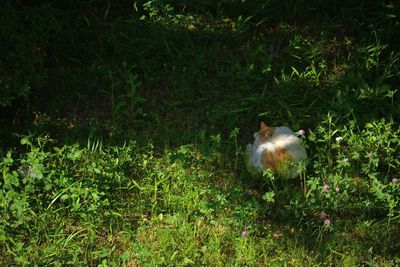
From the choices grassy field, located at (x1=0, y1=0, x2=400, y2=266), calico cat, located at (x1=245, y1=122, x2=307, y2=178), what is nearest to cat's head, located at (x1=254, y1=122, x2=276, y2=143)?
calico cat, located at (x1=245, y1=122, x2=307, y2=178)

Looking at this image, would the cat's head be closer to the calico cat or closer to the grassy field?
the calico cat

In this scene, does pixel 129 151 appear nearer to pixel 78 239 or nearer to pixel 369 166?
pixel 78 239

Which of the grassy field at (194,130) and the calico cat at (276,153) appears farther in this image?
the calico cat at (276,153)

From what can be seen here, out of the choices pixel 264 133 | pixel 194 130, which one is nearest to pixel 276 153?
pixel 264 133

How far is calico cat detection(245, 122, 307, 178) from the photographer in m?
3.96

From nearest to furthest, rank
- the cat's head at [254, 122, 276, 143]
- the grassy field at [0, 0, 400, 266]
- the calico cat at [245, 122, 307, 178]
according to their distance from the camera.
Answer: the grassy field at [0, 0, 400, 266]
the calico cat at [245, 122, 307, 178]
the cat's head at [254, 122, 276, 143]

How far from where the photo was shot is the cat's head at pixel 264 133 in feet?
13.4

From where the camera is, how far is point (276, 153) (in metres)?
3.96

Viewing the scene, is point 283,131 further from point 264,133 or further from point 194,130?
point 194,130

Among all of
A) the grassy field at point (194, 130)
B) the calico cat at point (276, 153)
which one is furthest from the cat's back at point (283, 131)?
the grassy field at point (194, 130)

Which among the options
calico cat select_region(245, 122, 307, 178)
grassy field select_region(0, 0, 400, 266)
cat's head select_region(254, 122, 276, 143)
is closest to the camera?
grassy field select_region(0, 0, 400, 266)

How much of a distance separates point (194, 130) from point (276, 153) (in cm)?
76

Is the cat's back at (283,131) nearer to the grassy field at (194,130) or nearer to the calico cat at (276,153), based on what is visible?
the calico cat at (276,153)

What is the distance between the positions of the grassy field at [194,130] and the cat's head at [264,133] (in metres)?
0.17
